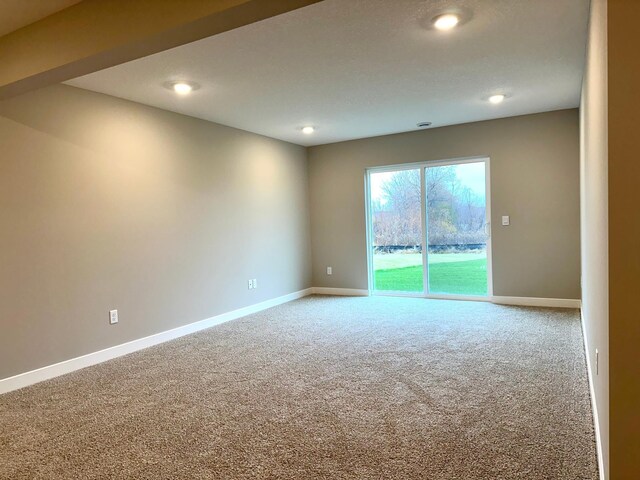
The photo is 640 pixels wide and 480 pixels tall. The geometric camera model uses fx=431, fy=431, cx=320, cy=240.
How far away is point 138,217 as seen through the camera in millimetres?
4312

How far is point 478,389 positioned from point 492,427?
55 centimetres

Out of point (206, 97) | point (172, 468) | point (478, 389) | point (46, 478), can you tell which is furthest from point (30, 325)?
point (478, 389)

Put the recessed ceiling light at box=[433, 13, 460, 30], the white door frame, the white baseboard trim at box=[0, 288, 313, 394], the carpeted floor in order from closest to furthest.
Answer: the carpeted floor < the recessed ceiling light at box=[433, 13, 460, 30] < the white baseboard trim at box=[0, 288, 313, 394] < the white door frame

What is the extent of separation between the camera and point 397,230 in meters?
6.61

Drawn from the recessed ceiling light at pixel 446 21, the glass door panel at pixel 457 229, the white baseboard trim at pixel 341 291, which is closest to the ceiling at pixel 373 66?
the recessed ceiling light at pixel 446 21

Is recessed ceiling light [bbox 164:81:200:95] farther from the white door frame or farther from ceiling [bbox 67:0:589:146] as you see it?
the white door frame

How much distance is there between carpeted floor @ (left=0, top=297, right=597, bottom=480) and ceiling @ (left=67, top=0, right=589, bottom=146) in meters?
2.43

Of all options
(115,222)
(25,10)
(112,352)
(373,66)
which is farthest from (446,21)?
(112,352)

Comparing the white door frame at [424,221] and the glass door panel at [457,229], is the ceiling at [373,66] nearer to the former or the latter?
the white door frame at [424,221]

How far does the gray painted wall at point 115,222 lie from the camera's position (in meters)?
3.40

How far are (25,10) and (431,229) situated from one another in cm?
521

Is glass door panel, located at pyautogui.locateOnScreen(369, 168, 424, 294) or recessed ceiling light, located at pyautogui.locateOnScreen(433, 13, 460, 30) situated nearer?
recessed ceiling light, located at pyautogui.locateOnScreen(433, 13, 460, 30)

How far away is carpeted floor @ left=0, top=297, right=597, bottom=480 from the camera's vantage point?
83.4 inches

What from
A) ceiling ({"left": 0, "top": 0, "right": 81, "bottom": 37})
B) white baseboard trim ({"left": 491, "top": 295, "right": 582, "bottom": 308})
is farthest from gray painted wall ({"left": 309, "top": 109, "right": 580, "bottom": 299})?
ceiling ({"left": 0, "top": 0, "right": 81, "bottom": 37})
